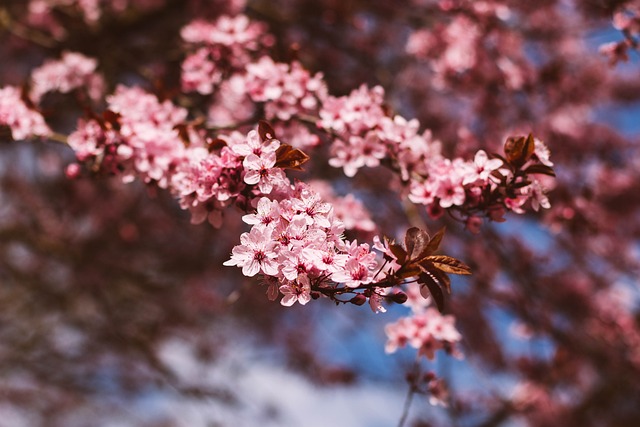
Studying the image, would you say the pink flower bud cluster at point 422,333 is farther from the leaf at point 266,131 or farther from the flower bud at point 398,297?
the leaf at point 266,131

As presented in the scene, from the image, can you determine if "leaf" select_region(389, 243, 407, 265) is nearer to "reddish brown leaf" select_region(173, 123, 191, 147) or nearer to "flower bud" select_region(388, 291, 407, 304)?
"flower bud" select_region(388, 291, 407, 304)

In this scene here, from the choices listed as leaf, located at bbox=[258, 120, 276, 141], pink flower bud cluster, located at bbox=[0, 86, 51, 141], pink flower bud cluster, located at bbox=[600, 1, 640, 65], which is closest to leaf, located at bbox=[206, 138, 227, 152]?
leaf, located at bbox=[258, 120, 276, 141]

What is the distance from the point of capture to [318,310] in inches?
278

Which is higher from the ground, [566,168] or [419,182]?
[566,168]

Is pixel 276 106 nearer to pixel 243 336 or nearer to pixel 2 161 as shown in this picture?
pixel 2 161

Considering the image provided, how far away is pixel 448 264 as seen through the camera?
1.59 m

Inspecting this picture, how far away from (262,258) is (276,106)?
1086 millimetres

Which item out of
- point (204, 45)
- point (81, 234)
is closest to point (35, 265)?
point (81, 234)

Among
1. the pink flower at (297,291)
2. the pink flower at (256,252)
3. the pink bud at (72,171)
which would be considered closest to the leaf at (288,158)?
the pink flower at (256,252)

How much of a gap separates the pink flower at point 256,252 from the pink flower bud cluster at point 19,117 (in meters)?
1.38

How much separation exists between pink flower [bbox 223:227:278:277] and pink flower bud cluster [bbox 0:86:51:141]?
1.38 m

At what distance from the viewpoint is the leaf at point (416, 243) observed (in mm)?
1551

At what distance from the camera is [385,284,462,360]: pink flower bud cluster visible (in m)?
2.24

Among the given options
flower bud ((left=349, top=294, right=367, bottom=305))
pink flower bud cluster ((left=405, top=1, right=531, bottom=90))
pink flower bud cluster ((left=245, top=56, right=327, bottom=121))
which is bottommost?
flower bud ((left=349, top=294, right=367, bottom=305))
